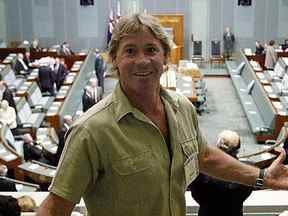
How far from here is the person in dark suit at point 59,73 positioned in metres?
16.2

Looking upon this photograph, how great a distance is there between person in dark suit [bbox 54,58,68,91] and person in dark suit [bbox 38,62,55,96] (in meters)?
0.37

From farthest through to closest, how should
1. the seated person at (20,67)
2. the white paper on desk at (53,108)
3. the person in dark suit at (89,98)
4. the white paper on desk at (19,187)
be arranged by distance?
the seated person at (20,67) → the person in dark suit at (89,98) → the white paper on desk at (53,108) → the white paper on desk at (19,187)

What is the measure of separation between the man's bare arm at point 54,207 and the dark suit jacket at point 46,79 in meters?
13.7

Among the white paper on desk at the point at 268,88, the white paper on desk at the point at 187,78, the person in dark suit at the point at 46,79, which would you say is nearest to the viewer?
the white paper on desk at the point at 268,88

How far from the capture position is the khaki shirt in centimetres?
205

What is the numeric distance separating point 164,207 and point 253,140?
11.6 m

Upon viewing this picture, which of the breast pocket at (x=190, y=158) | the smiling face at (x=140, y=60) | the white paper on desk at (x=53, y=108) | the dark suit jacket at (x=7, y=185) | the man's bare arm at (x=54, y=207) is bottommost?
the white paper on desk at (x=53, y=108)

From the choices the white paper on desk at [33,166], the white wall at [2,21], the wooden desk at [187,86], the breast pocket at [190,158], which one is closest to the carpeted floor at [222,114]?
the wooden desk at [187,86]

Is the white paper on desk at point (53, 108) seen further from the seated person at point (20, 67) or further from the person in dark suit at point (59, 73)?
the seated person at point (20, 67)

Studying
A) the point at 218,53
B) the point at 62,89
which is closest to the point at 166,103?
the point at 62,89

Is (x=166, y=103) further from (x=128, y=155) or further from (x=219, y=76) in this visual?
(x=219, y=76)

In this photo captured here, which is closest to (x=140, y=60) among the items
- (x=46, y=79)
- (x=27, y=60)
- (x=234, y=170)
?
(x=234, y=170)

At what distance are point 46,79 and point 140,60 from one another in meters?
13.7

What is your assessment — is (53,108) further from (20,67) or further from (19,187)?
(19,187)
